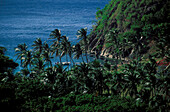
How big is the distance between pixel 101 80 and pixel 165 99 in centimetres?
1579

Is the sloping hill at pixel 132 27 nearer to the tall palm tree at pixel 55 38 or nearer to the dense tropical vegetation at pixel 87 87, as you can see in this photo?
the tall palm tree at pixel 55 38

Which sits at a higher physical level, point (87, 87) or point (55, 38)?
point (55, 38)

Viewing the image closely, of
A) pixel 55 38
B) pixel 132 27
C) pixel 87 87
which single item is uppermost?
pixel 132 27

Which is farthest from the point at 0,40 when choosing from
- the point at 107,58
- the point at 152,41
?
the point at 152,41

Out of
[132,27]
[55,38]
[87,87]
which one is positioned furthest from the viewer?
[132,27]

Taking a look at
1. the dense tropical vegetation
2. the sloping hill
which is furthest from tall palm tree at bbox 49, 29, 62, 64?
the sloping hill

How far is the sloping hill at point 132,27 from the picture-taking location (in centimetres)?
11689

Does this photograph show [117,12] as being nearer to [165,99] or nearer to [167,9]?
[167,9]

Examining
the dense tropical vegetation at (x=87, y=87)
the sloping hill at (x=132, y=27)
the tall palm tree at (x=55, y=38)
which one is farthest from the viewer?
the sloping hill at (x=132, y=27)

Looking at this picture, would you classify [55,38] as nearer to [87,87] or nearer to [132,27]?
[87,87]

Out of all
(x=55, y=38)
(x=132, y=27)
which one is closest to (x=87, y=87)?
(x=55, y=38)

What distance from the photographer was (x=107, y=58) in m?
128

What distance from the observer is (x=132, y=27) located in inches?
5192

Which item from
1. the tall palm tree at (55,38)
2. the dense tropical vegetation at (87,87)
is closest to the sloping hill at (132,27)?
the tall palm tree at (55,38)
